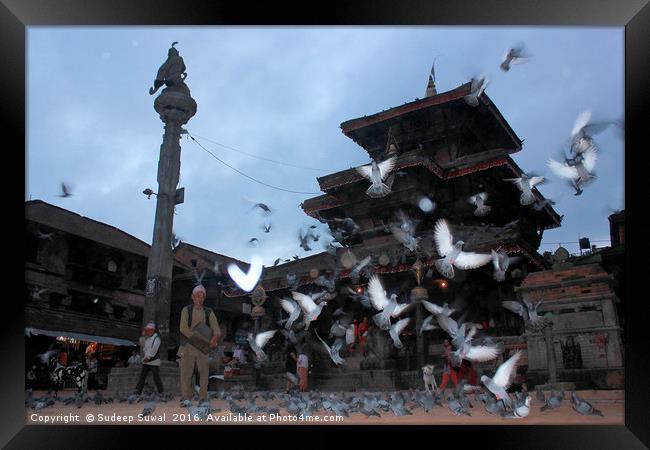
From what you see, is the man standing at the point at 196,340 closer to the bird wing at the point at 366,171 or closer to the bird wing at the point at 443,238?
the bird wing at the point at 443,238

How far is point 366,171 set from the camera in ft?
49.0

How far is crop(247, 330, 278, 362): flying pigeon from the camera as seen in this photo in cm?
1476

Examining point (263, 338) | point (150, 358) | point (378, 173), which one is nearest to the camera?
point (150, 358)

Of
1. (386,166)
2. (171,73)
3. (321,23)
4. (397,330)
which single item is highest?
(171,73)

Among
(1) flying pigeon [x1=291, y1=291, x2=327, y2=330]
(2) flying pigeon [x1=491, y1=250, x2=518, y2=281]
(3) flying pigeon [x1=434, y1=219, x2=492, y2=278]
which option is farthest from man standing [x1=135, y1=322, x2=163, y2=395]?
(2) flying pigeon [x1=491, y1=250, x2=518, y2=281]

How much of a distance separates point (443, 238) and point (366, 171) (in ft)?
9.62

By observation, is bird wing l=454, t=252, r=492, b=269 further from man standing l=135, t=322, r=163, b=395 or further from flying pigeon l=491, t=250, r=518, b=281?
man standing l=135, t=322, r=163, b=395

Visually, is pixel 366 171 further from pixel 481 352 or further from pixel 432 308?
pixel 481 352

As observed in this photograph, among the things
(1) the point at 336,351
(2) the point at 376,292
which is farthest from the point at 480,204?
(1) the point at 336,351

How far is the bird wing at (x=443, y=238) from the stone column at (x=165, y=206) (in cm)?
736

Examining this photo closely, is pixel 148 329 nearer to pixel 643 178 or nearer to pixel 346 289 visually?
pixel 346 289

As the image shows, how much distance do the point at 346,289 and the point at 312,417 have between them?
28.8 feet

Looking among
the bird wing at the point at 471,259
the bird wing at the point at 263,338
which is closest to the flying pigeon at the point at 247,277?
the bird wing at the point at 263,338

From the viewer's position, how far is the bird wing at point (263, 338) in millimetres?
15098
